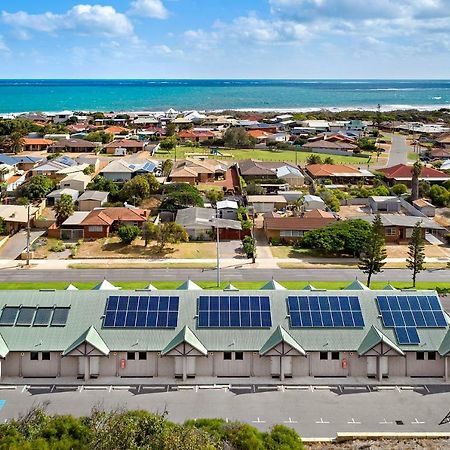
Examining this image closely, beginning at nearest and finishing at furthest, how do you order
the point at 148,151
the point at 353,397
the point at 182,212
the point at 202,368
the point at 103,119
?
the point at 353,397 → the point at 202,368 → the point at 182,212 → the point at 148,151 → the point at 103,119

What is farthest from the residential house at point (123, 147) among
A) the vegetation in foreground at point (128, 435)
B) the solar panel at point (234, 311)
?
the vegetation in foreground at point (128, 435)

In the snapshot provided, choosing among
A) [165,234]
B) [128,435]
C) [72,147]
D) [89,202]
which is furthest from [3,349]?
[72,147]

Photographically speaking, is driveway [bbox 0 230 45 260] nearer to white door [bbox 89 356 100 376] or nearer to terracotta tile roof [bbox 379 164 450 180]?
white door [bbox 89 356 100 376]

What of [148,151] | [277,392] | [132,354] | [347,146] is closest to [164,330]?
[132,354]

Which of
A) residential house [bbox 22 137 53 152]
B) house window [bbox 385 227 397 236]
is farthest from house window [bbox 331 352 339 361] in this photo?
residential house [bbox 22 137 53 152]

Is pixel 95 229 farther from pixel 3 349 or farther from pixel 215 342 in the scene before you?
pixel 215 342

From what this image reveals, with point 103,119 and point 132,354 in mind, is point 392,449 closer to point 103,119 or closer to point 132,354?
point 132,354

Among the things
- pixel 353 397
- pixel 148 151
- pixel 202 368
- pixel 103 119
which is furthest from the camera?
pixel 103 119

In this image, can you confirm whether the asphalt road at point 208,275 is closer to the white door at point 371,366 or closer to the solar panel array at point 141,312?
the solar panel array at point 141,312
